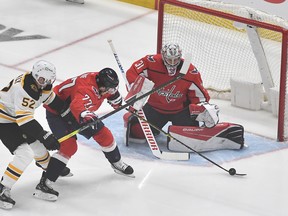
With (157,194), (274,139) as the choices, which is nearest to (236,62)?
(274,139)

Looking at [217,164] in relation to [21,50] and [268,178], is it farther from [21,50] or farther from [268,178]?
[21,50]

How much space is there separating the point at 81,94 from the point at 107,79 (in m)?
0.17

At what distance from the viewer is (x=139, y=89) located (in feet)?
20.4

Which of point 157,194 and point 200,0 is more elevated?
point 200,0

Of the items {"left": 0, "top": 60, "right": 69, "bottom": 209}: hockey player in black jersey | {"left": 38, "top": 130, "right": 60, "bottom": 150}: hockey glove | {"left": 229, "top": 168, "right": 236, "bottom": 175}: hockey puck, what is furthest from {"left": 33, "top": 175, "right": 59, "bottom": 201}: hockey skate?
{"left": 229, "top": 168, "right": 236, "bottom": 175}: hockey puck

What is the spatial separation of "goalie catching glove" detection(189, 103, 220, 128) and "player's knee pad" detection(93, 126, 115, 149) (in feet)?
2.41

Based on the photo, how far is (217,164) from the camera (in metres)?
6.20

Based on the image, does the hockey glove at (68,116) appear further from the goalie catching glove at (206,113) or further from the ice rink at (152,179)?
the goalie catching glove at (206,113)

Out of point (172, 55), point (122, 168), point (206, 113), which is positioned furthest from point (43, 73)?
point (206, 113)

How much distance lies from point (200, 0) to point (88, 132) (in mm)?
1677

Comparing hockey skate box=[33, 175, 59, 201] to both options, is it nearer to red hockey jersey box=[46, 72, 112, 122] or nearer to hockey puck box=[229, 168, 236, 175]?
red hockey jersey box=[46, 72, 112, 122]

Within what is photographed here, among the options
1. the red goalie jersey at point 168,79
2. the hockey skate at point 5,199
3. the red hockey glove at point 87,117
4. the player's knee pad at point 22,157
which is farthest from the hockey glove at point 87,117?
the red goalie jersey at point 168,79

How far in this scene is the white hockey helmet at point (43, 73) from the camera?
5406 mm

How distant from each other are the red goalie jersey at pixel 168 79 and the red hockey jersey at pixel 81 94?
53 cm
